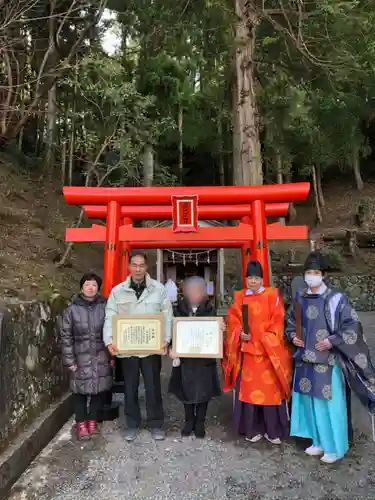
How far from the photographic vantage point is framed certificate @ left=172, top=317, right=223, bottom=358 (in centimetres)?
369

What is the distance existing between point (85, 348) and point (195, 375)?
100cm

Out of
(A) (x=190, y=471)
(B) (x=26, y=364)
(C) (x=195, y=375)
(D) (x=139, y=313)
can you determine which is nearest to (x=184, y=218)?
(D) (x=139, y=313)

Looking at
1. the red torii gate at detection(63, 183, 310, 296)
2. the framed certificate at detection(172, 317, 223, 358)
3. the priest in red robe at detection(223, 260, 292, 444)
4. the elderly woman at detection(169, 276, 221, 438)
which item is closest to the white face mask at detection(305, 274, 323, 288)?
the priest in red robe at detection(223, 260, 292, 444)

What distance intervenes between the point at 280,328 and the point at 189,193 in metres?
2.29

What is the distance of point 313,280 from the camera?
3455 millimetres

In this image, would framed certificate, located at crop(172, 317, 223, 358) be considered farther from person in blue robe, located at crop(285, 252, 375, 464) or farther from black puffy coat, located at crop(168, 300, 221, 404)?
person in blue robe, located at crop(285, 252, 375, 464)

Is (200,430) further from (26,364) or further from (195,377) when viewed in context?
(26,364)

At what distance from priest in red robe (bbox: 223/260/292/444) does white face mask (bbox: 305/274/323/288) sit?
0.37 m

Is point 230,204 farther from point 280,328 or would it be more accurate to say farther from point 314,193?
point 314,193

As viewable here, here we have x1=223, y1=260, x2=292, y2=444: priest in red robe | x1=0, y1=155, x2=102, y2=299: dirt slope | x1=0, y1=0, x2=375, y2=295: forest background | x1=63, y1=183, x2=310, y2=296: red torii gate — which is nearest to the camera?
x1=223, y1=260, x2=292, y2=444: priest in red robe

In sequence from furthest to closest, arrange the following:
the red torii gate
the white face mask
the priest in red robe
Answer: the red torii gate
the priest in red robe
the white face mask

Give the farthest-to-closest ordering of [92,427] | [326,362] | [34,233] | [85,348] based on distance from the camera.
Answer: [34,233] → [92,427] → [85,348] → [326,362]

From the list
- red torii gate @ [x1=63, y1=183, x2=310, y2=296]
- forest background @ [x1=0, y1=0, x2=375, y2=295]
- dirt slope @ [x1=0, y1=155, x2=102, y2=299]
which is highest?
forest background @ [x1=0, y1=0, x2=375, y2=295]

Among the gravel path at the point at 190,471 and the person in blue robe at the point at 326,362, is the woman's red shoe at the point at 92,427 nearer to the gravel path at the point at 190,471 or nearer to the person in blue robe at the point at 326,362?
the gravel path at the point at 190,471
